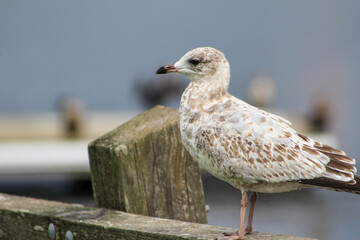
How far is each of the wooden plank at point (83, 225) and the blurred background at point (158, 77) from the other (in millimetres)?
11355

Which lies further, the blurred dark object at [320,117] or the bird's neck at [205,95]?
the blurred dark object at [320,117]

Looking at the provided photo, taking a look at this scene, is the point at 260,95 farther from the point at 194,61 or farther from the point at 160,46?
the point at 160,46

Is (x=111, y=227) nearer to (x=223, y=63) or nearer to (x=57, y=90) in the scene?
(x=223, y=63)

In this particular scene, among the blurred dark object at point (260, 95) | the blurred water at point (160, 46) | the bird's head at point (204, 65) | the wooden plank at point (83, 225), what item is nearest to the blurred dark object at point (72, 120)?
the blurred dark object at point (260, 95)

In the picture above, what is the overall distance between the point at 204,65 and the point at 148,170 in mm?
682

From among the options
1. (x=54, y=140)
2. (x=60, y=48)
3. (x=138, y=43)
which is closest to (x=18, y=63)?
(x=60, y=48)

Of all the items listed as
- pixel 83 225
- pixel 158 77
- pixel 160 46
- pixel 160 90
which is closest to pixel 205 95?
pixel 83 225

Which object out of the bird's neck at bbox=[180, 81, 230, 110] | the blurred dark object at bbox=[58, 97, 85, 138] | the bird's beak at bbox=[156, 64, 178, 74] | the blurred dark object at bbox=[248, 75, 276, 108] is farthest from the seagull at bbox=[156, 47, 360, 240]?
the blurred dark object at bbox=[248, 75, 276, 108]

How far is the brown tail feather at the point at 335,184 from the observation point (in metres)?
3.23

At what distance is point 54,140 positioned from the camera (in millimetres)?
15484

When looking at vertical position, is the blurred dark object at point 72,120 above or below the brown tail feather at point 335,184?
above

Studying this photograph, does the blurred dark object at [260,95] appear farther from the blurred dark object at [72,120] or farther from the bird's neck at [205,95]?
the bird's neck at [205,95]

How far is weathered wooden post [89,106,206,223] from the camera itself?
11.4 feet

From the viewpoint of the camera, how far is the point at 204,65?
3648 mm
